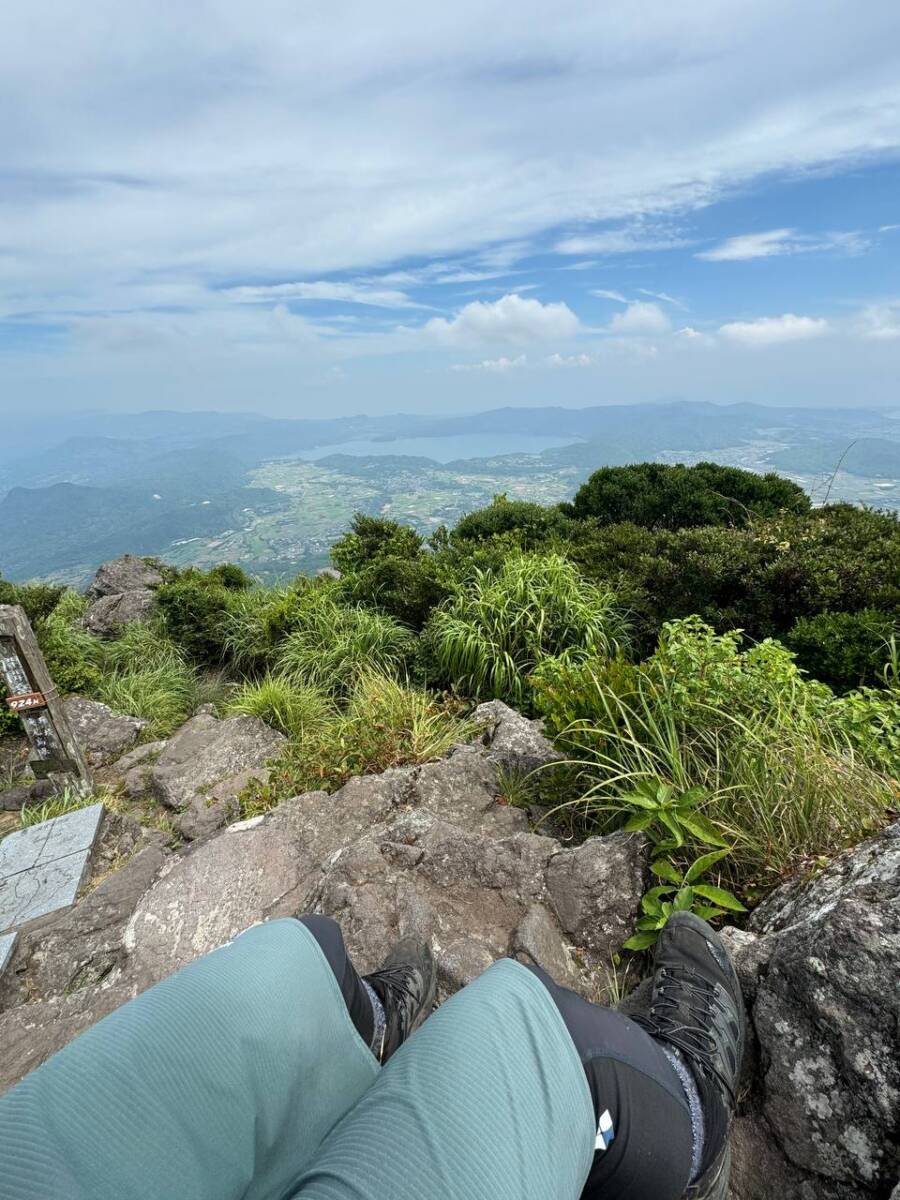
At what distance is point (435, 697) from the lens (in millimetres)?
5250

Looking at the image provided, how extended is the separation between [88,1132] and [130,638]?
25.3 ft

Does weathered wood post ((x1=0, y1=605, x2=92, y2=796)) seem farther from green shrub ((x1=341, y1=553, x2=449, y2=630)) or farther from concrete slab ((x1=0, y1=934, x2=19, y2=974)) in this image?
green shrub ((x1=341, y1=553, x2=449, y2=630))

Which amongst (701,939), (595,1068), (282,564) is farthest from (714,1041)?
(282,564)

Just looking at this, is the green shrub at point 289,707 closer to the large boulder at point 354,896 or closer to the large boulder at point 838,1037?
the large boulder at point 354,896

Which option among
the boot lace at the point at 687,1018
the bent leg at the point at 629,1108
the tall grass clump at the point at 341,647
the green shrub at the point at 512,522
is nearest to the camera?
the bent leg at the point at 629,1108

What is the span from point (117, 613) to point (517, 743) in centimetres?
762

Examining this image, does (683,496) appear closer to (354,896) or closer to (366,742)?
(366,742)

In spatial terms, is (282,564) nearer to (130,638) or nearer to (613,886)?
(130,638)

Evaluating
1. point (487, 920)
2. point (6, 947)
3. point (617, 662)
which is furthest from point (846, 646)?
point (6, 947)

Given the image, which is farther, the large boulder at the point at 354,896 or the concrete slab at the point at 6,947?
the concrete slab at the point at 6,947

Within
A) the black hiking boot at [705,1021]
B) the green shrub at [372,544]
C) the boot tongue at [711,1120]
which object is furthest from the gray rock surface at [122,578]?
the boot tongue at [711,1120]

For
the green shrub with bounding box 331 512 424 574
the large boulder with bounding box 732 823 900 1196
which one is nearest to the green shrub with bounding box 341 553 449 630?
the green shrub with bounding box 331 512 424 574

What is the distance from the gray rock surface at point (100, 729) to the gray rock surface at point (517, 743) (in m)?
Result: 3.71

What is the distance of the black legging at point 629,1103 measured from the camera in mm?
1491
